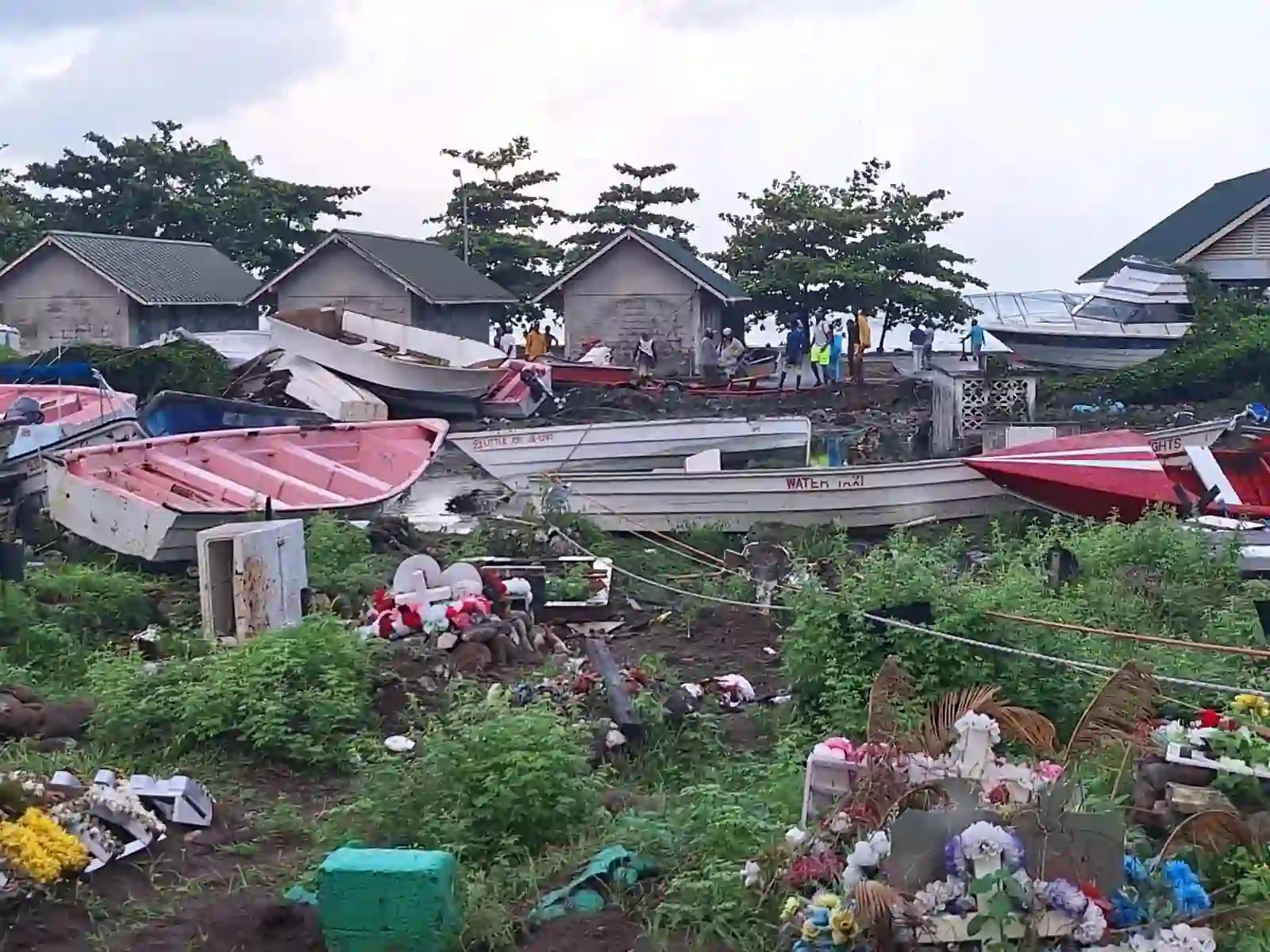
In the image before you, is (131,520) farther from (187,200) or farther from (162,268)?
(187,200)

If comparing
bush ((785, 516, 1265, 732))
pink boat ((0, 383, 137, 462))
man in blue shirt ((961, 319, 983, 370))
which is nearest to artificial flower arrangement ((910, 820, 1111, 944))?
bush ((785, 516, 1265, 732))

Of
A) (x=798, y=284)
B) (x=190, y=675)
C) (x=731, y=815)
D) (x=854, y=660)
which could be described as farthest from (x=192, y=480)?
(x=798, y=284)

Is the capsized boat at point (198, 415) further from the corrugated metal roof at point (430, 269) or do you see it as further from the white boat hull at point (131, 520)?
the corrugated metal roof at point (430, 269)

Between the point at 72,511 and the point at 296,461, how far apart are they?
10.0 feet

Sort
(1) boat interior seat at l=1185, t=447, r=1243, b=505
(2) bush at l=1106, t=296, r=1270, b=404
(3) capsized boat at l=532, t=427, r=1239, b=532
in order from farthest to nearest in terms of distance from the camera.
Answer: (2) bush at l=1106, t=296, r=1270, b=404 < (3) capsized boat at l=532, t=427, r=1239, b=532 < (1) boat interior seat at l=1185, t=447, r=1243, b=505

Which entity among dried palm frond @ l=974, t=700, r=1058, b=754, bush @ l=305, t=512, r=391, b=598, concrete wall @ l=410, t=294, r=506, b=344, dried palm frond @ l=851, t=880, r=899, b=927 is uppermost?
concrete wall @ l=410, t=294, r=506, b=344

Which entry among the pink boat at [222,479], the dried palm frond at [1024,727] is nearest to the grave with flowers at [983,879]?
the dried palm frond at [1024,727]

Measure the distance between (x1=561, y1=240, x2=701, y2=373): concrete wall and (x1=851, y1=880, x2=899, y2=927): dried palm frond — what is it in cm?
A: 2902

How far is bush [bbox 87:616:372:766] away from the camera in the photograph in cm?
752

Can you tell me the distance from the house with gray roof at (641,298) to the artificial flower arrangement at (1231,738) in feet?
90.1

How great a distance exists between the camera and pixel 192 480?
13.4m

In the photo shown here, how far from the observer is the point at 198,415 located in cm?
1867

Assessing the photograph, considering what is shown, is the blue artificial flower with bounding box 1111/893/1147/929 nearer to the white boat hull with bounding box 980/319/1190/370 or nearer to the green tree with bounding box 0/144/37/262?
the white boat hull with bounding box 980/319/1190/370

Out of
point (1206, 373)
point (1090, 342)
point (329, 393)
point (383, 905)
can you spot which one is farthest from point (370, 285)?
point (383, 905)
